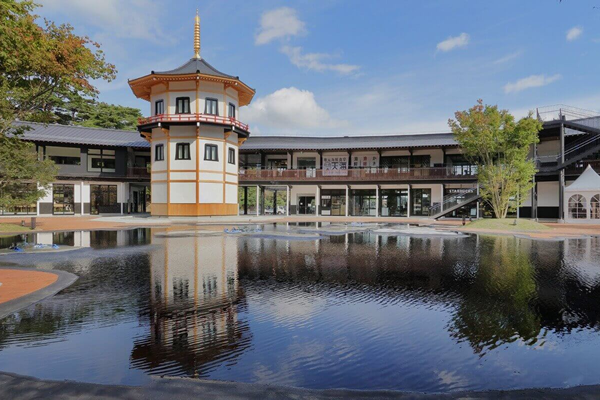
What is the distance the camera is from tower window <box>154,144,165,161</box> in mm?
33000

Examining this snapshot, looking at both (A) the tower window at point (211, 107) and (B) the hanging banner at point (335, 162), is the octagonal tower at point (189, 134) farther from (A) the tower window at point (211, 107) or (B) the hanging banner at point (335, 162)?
(B) the hanging banner at point (335, 162)

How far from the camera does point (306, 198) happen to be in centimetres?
4244

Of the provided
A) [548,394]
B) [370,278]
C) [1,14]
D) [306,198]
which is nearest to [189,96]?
[306,198]

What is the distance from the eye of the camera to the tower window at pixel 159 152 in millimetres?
33000

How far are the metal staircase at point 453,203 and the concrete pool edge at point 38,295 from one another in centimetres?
3054

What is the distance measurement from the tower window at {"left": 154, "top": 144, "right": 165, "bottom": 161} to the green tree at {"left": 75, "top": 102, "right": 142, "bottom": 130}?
1011 inches

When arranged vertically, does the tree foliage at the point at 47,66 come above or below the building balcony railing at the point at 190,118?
below

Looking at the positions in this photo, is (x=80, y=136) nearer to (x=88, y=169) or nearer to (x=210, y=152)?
(x=88, y=169)

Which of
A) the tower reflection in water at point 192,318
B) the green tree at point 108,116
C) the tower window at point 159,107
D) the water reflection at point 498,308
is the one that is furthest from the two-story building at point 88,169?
the water reflection at point 498,308

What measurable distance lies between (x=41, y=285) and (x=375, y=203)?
34961 millimetres

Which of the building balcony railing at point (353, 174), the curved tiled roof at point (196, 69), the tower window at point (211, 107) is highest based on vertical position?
the curved tiled roof at point (196, 69)

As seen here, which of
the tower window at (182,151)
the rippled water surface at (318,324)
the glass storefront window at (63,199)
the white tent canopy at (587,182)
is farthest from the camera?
the glass storefront window at (63,199)

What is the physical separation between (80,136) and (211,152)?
16866mm

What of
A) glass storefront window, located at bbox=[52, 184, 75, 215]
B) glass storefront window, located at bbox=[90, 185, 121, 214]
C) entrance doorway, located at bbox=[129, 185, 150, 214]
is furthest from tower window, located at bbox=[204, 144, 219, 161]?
glass storefront window, located at bbox=[52, 184, 75, 215]
